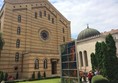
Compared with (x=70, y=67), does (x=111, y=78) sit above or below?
below

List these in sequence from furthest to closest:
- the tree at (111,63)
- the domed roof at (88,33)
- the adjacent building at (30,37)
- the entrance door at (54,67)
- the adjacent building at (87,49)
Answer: the domed roof at (88,33)
the entrance door at (54,67)
the adjacent building at (30,37)
the adjacent building at (87,49)
the tree at (111,63)

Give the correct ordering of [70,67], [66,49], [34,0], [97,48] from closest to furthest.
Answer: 1. [70,67]
2. [66,49]
3. [97,48]
4. [34,0]

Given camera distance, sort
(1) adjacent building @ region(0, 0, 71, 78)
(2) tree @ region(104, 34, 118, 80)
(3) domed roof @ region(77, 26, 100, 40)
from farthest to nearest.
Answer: (3) domed roof @ region(77, 26, 100, 40) < (1) adjacent building @ region(0, 0, 71, 78) < (2) tree @ region(104, 34, 118, 80)

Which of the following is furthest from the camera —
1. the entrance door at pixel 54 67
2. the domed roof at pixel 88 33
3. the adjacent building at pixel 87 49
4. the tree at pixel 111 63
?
the domed roof at pixel 88 33

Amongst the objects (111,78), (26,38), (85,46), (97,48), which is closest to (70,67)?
(111,78)

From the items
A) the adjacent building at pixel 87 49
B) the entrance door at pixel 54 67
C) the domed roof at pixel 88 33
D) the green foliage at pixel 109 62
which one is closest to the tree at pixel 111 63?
the green foliage at pixel 109 62

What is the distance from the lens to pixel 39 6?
127 feet

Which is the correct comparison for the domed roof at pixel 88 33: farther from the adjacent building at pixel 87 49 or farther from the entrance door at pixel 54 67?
the entrance door at pixel 54 67

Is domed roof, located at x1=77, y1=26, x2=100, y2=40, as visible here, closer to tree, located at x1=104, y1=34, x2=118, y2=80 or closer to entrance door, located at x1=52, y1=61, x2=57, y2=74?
entrance door, located at x1=52, y1=61, x2=57, y2=74

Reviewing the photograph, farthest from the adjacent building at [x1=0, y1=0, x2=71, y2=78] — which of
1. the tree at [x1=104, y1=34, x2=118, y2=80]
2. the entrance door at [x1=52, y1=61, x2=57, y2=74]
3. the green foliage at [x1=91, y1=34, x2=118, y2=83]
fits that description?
the tree at [x1=104, y1=34, x2=118, y2=80]

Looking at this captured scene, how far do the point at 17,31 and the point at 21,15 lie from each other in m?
4.09

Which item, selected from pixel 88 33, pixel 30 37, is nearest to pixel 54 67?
pixel 30 37

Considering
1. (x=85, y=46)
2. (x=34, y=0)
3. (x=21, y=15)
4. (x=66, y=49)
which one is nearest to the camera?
(x=66, y=49)

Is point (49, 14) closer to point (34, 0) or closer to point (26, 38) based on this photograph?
point (34, 0)
